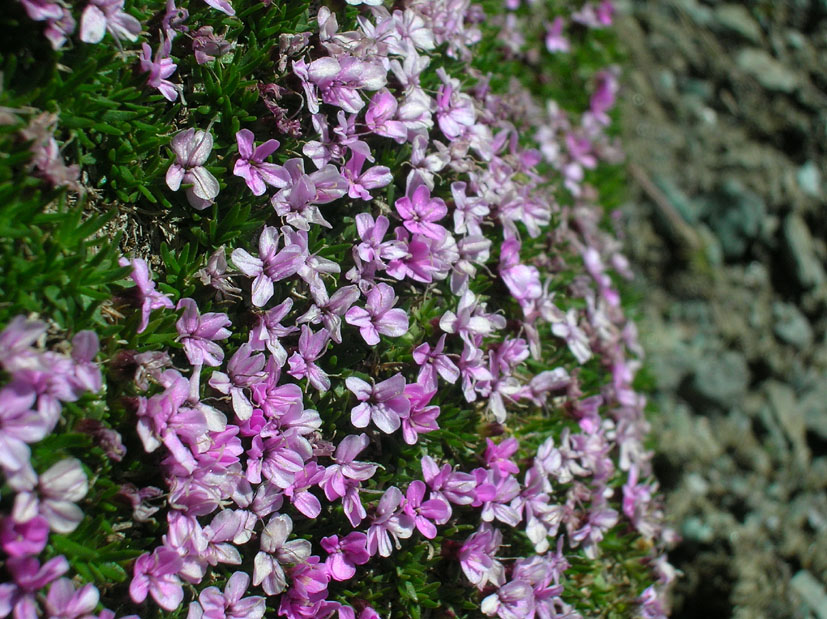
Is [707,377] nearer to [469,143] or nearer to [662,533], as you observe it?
[662,533]

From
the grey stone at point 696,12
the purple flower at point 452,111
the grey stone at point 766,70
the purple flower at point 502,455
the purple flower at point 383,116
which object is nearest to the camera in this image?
the purple flower at point 383,116

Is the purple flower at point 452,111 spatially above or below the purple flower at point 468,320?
above

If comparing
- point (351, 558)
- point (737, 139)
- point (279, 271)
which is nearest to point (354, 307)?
point (279, 271)

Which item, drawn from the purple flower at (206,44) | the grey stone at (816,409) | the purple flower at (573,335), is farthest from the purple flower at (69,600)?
the grey stone at (816,409)

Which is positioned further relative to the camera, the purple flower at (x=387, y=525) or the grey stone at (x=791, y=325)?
the grey stone at (x=791, y=325)

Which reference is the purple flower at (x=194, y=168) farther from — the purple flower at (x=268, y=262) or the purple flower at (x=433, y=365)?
the purple flower at (x=433, y=365)

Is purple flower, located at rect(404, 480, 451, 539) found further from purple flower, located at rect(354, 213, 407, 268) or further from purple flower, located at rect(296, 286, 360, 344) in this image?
purple flower, located at rect(354, 213, 407, 268)
